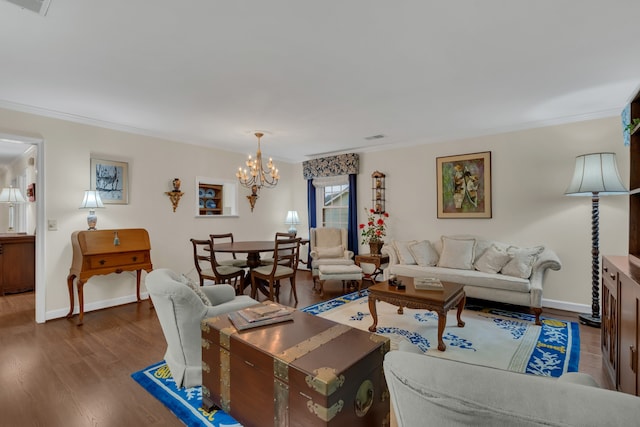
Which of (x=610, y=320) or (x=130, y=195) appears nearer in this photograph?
(x=610, y=320)

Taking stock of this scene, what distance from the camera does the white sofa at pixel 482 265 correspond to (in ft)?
11.4

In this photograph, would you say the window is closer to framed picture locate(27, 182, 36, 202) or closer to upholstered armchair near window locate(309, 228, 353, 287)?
upholstered armchair near window locate(309, 228, 353, 287)

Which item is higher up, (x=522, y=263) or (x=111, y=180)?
(x=111, y=180)

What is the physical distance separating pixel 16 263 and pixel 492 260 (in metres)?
7.32

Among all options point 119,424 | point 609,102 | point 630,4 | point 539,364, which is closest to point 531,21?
point 630,4

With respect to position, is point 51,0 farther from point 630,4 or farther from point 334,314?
point 334,314

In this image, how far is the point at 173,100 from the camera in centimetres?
326

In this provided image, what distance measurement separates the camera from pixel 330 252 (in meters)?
5.45

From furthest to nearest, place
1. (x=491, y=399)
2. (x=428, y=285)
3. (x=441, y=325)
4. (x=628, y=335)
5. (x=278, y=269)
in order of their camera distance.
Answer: (x=278, y=269), (x=428, y=285), (x=441, y=325), (x=628, y=335), (x=491, y=399)

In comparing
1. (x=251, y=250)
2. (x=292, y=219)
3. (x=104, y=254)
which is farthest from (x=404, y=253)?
(x=104, y=254)

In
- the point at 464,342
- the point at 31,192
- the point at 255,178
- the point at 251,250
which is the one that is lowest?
the point at 464,342

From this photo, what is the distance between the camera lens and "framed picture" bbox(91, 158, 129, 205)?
3971mm

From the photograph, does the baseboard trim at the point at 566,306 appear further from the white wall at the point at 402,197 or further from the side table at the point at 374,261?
the side table at the point at 374,261

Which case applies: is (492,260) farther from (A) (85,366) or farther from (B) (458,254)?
(A) (85,366)
